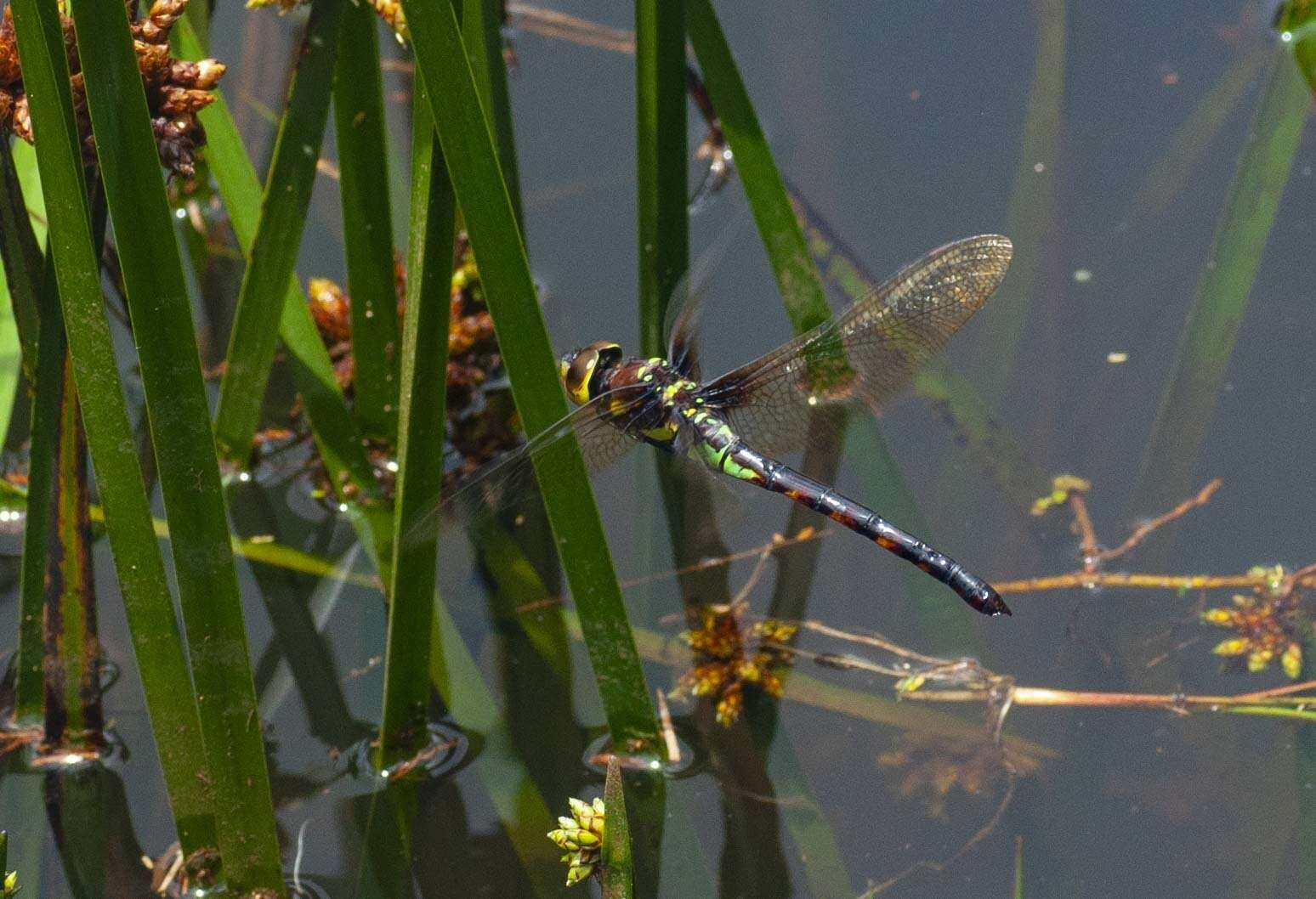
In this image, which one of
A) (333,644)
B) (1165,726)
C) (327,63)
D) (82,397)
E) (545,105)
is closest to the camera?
(82,397)

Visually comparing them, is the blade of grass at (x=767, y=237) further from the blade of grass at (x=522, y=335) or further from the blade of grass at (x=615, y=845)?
the blade of grass at (x=615, y=845)

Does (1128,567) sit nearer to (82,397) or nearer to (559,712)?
(559,712)

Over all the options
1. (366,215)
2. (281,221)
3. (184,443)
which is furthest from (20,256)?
(366,215)

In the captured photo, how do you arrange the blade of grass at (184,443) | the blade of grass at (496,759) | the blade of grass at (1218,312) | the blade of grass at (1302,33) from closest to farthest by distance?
1. the blade of grass at (184,443)
2. the blade of grass at (496,759)
3. the blade of grass at (1218,312)
4. the blade of grass at (1302,33)

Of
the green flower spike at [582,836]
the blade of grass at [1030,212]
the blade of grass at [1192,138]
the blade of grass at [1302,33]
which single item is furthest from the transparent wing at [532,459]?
the blade of grass at [1302,33]

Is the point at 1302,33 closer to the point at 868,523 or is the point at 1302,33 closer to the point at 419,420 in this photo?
the point at 868,523

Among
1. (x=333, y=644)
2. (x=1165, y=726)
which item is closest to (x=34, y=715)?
(x=333, y=644)

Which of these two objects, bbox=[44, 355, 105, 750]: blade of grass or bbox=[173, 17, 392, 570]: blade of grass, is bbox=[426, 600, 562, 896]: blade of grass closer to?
bbox=[173, 17, 392, 570]: blade of grass
